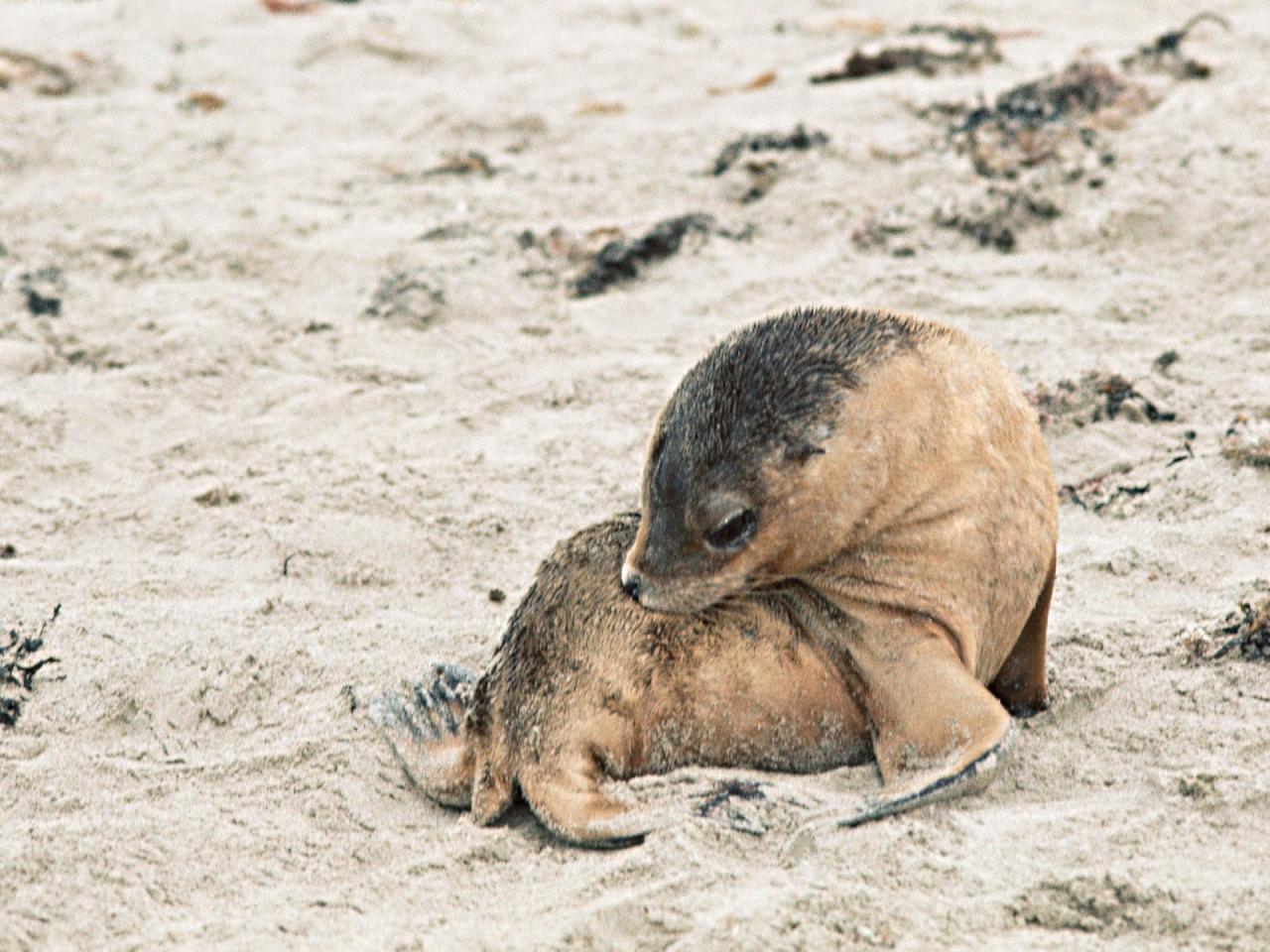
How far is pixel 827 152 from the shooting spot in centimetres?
669

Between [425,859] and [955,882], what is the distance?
100 cm

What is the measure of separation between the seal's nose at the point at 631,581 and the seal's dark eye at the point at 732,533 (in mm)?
171

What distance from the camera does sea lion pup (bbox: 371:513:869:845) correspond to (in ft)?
10.5

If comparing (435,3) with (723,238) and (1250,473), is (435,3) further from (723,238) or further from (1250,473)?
(1250,473)

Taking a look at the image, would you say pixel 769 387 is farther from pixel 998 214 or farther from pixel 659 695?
pixel 998 214

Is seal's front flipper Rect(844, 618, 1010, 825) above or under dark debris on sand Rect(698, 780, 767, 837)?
above

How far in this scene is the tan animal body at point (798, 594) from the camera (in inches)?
120

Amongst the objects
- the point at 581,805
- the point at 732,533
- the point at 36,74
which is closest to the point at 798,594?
the point at 732,533

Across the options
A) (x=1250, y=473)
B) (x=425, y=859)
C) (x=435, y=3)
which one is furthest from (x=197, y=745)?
(x=435, y=3)

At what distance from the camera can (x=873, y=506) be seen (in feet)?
10.2

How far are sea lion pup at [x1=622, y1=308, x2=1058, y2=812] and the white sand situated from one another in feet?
0.67

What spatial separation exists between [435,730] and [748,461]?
38.6 inches

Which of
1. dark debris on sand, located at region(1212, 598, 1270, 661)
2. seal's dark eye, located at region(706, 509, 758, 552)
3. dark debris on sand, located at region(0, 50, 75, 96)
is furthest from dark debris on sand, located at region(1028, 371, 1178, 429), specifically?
dark debris on sand, located at region(0, 50, 75, 96)

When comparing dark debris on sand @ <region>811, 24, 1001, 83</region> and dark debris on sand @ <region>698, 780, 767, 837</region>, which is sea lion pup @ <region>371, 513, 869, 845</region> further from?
dark debris on sand @ <region>811, 24, 1001, 83</region>
